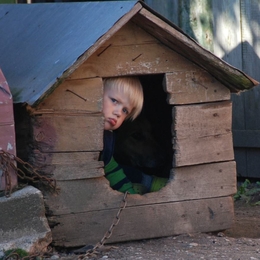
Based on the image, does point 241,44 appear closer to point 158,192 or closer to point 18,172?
point 158,192

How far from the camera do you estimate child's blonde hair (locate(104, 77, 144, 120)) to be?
4.38 meters

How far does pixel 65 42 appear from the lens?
13.8 feet

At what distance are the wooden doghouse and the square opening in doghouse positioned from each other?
81 cm

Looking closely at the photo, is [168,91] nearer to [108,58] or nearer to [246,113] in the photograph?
[108,58]

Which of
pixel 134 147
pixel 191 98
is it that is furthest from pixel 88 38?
pixel 134 147

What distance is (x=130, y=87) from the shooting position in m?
4.47

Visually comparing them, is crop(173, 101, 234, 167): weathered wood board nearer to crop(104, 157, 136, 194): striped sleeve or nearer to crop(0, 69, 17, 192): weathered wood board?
crop(104, 157, 136, 194): striped sleeve

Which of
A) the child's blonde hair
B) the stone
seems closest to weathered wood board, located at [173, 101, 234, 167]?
the child's blonde hair

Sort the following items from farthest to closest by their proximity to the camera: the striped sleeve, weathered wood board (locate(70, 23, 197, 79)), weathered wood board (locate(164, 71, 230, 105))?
the striped sleeve < weathered wood board (locate(164, 71, 230, 105)) < weathered wood board (locate(70, 23, 197, 79))

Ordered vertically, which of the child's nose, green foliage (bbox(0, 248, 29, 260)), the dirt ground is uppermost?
the child's nose

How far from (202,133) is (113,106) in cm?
57

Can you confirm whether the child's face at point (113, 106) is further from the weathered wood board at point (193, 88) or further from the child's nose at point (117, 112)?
the weathered wood board at point (193, 88)

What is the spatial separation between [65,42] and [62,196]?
89 cm

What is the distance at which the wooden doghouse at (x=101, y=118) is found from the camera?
3975mm
